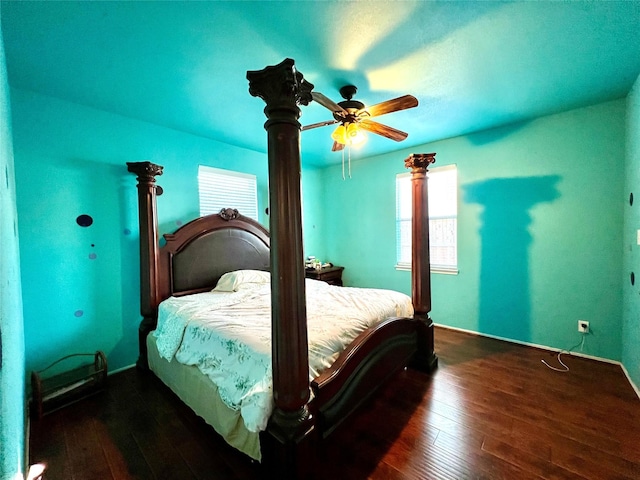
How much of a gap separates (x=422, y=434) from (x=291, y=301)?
134 cm

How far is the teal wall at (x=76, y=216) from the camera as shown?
6.80 feet

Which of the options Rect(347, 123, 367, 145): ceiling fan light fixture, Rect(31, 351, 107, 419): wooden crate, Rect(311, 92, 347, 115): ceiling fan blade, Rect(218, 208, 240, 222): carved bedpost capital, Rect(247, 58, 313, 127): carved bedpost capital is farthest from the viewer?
Rect(218, 208, 240, 222): carved bedpost capital

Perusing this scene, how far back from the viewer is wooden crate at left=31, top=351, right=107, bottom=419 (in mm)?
1867

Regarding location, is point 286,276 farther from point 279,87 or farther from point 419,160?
point 419,160

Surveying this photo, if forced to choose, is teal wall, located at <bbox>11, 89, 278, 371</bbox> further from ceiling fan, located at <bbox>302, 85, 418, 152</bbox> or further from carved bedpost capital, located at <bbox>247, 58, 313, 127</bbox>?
carved bedpost capital, located at <bbox>247, 58, 313, 127</bbox>

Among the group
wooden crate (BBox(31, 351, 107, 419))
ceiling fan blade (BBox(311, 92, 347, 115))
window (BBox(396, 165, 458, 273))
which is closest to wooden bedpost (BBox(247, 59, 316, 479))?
ceiling fan blade (BBox(311, 92, 347, 115))

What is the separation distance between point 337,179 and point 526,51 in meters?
3.05

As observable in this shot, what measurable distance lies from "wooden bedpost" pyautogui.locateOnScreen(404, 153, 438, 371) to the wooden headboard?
6.45 feet

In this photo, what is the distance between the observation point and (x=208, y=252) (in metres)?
2.99

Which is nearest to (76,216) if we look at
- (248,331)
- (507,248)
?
(248,331)

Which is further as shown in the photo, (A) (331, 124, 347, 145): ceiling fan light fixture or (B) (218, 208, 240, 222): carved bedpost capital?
(B) (218, 208, 240, 222): carved bedpost capital

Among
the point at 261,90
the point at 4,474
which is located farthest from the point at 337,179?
the point at 4,474

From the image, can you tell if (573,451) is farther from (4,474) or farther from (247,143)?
(247,143)

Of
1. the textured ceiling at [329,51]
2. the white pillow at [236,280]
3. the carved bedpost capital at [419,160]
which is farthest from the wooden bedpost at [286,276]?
the white pillow at [236,280]
